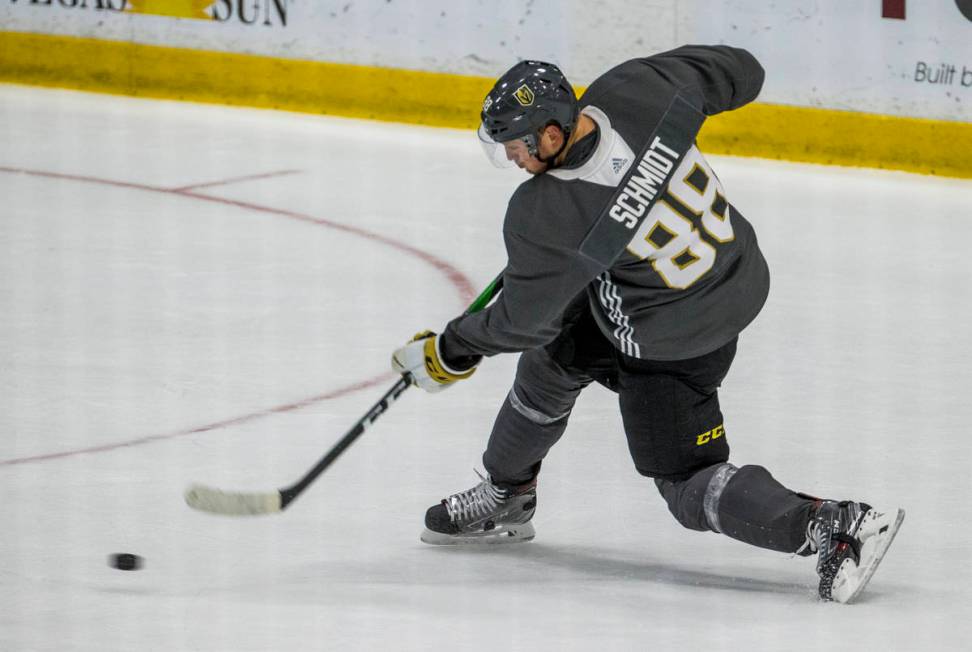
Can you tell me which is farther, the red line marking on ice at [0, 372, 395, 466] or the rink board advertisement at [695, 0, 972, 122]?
the rink board advertisement at [695, 0, 972, 122]

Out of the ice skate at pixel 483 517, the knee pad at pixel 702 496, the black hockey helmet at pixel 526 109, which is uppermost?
the black hockey helmet at pixel 526 109

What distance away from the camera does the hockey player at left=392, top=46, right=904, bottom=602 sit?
2730 millimetres

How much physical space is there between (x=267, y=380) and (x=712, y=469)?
159cm

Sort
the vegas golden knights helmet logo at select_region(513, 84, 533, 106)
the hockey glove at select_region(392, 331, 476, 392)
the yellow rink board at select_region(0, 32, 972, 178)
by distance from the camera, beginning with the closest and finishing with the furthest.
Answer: the vegas golden knights helmet logo at select_region(513, 84, 533, 106) < the hockey glove at select_region(392, 331, 476, 392) < the yellow rink board at select_region(0, 32, 972, 178)

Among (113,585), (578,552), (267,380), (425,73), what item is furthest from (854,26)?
(113,585)

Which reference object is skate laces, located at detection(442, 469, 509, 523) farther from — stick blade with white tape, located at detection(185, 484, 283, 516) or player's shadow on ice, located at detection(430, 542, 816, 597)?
stick blade with white tape, located at detection(185, 484, 283, 516)

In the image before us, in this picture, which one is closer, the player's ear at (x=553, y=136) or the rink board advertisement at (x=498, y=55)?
the player's ear at (x=553, y=136)

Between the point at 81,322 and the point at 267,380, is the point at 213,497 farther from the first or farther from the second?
the point at 81,322

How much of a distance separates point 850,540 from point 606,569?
496 mm

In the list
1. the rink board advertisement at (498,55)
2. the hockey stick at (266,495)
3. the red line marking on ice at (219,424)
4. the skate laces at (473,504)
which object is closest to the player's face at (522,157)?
the hockey stick at (266,495)

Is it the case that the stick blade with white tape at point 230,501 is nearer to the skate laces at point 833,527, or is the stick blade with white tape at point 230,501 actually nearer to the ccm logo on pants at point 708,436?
the ccm logo on pants at point 708,436

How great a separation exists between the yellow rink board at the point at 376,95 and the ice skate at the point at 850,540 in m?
3.85

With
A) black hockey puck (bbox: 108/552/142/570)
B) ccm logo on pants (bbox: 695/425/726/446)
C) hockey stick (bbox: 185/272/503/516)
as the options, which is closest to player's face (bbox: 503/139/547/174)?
hockey stick (bbox: 185/272/503/516)

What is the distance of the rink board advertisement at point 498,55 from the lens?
6.36m
